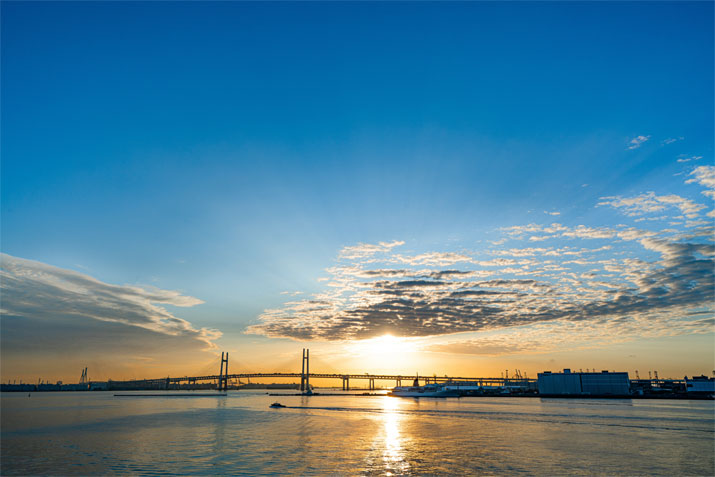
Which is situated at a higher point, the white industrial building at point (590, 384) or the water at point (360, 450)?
the water at point (360, 450)

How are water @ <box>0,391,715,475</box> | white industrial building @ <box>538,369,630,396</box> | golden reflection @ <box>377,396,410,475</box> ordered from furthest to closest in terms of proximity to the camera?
white industrial building @ <box>538,369,630,396</box> < golden reflection @ <box>377,396,410,475</box> < water @ <box>0,391,715,475</box>

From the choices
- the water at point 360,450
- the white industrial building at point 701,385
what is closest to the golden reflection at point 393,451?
the water at point 360,450

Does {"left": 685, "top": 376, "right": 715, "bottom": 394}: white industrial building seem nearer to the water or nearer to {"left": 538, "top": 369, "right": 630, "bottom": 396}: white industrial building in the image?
{"left": 538, "top": 369, "right": 630, "bottom": 396}: white industrial building

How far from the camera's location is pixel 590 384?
161m

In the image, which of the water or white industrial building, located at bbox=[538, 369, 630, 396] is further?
white industrial building, located at bbox=[538, 369, 630, 396]

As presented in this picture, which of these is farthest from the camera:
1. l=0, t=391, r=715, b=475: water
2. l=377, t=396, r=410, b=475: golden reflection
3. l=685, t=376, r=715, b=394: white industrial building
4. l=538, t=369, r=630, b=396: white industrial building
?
l=685, t=376, r=715, b=394: white industrial building

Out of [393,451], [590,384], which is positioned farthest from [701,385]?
[393,451]

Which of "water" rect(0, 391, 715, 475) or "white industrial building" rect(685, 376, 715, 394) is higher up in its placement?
"water" rect(0, 391, 715, 475)

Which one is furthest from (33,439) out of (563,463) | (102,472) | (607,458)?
(607,458)

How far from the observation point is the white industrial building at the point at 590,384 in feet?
521

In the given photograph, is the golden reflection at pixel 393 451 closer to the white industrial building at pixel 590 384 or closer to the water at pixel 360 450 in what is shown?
the water at pixel 360 450

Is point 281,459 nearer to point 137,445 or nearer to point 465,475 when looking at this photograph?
point 465,475

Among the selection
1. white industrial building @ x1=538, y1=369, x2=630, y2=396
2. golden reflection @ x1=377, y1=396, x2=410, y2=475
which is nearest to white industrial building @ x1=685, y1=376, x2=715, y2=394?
white industrial building @ x1=538, y1=369, x2=630, y2=396

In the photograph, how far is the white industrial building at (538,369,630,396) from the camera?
15888 cm
